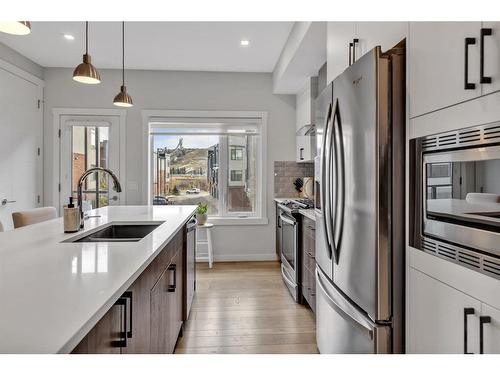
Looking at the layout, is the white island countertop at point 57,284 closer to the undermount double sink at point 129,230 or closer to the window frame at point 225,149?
the undermount double sink at point 129,230

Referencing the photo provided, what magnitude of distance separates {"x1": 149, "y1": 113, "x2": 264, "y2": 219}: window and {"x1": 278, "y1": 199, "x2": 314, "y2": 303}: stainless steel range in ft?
3.89

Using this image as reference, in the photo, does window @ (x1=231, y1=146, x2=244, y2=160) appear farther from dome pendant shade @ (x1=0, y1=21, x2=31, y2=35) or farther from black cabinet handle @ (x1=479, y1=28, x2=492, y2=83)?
black cabinet handle @ (x1=479, y1=28, x2=492, y2=83)

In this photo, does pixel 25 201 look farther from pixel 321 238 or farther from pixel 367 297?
pixel 367 297

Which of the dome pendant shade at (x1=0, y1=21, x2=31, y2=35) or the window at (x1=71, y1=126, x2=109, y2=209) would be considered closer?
the dome pendant shade at (x1=0, y1=21, x2=31, y2=35)

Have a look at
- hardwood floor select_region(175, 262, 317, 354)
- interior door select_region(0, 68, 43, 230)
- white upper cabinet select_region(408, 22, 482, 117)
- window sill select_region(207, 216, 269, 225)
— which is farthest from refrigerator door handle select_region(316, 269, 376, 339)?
interior door select_region(0, 68, 43, 230)

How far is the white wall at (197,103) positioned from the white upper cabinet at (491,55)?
12.5 ft

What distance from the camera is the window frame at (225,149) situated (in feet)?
15.0

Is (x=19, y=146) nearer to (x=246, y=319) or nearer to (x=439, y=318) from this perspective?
(x=246, y=319)

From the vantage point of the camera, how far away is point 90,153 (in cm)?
456

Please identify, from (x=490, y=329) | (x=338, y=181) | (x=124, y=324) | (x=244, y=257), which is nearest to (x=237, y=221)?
(x=244, y=257)

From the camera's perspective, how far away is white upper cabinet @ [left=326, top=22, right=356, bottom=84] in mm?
1893

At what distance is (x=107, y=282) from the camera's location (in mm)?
954

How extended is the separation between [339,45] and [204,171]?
10.2ft

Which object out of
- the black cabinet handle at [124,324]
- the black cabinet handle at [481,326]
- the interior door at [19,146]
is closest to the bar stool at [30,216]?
the interior door at [19,146]
